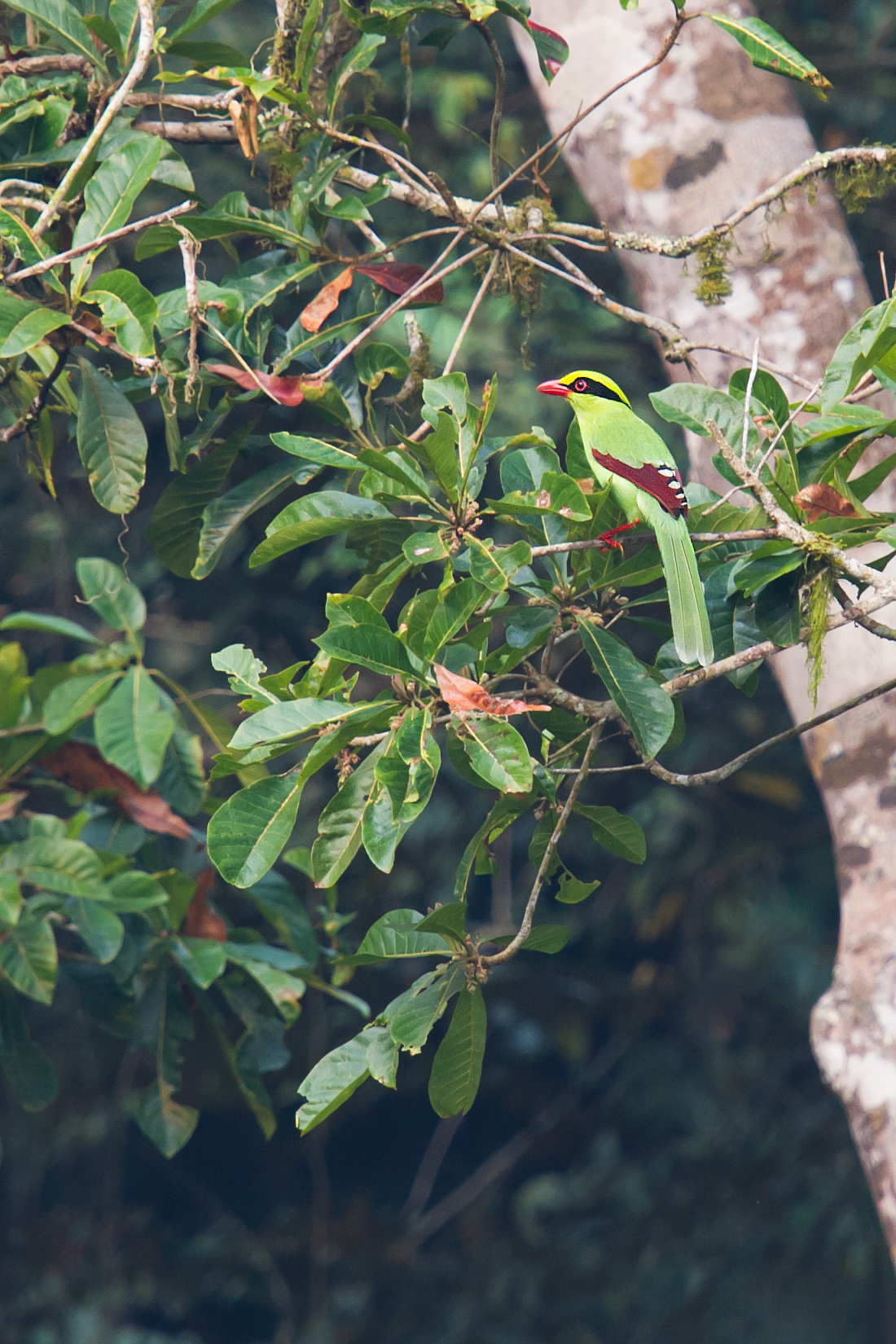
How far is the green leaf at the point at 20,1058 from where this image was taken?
7.75 ft

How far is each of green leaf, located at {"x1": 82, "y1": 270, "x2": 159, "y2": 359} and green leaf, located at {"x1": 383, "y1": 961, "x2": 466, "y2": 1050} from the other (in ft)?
2.86

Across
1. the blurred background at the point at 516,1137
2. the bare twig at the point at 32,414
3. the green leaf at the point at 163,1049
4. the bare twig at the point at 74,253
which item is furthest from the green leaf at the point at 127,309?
the blurred background at the point at 516,1137

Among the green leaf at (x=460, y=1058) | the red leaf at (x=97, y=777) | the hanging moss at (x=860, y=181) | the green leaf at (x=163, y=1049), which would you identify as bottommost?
the green leaf at (x=163, y=1049)

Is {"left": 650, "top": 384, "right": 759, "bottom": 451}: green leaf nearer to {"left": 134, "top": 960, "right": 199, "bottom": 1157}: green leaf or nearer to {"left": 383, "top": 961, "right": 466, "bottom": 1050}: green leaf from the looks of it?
{"left": 383, "top": 961, "right": 466, "bottom": 1050}: green leaf

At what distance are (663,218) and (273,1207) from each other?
416 centimetres

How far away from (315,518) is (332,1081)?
68cm

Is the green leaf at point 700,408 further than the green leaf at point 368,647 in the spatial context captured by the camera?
Yes

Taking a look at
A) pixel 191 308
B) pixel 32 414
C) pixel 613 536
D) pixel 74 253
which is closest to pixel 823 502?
pixel 613 536

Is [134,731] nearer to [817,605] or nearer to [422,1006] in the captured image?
[422,1006]

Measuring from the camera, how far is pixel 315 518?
5.01 feet

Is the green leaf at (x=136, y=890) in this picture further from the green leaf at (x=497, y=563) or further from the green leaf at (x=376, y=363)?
the green leaf at (x=497, y=563)

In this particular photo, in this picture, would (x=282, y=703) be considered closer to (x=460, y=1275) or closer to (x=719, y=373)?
(x=719, y=373)

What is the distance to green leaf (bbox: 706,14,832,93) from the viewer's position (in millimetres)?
1669

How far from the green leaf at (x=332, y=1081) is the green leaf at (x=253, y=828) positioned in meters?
→ 0.24
